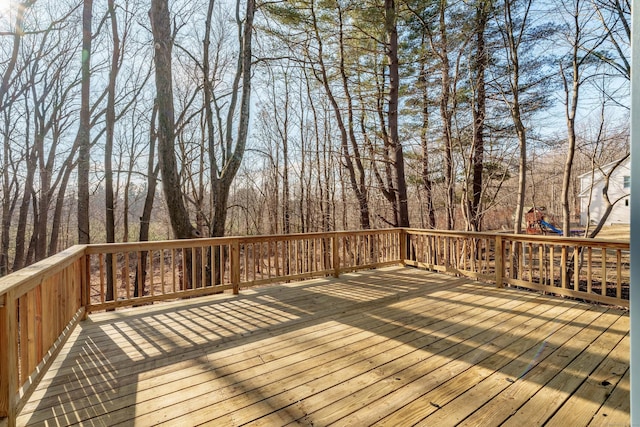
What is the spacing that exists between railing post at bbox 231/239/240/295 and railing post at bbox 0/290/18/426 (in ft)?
8.90

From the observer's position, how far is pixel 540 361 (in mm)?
2555

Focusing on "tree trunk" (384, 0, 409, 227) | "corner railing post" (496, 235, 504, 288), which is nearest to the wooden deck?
"corner railing post" (496, 235, 504, 288)

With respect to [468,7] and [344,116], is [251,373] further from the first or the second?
[468,7]

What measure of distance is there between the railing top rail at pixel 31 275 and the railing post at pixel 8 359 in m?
0.07

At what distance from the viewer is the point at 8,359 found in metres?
1.83

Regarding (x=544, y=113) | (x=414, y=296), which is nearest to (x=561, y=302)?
(x=414, y=296)

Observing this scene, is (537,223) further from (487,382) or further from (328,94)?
(487,382)

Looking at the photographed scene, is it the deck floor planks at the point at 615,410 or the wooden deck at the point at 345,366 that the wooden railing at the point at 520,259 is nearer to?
the wooden deck at the point at 345,366

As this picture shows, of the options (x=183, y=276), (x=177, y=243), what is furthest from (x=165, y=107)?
(x=183, y=276)

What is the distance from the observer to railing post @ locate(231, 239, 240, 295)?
4539mm

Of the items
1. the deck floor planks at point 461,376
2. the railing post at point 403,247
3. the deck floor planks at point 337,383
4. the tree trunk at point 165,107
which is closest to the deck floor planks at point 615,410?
the deck floor planks at point 461,376

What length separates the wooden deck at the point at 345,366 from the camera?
1.96 m

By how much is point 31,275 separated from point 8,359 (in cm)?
57

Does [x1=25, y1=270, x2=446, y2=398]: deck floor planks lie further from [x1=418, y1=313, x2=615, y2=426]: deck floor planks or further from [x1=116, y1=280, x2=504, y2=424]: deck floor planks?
[x1=418, y1=313, x2=615, y2=426]: deck floor planks
